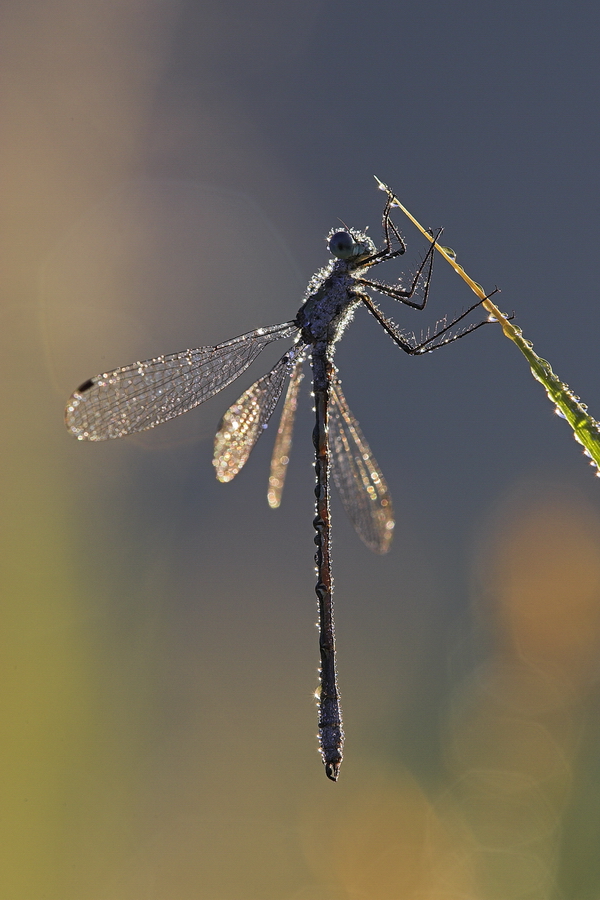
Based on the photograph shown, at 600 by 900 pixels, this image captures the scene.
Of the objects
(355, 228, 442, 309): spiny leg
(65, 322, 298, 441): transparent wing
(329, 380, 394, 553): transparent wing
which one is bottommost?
(329, 380, 394, 553): transparent wing

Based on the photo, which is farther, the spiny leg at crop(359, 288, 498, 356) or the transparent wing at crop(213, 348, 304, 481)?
the transparent wing at crop(213, 348, 304, 481)

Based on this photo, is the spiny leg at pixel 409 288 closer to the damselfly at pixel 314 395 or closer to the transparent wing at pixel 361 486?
the damselfly at pixel 314 395

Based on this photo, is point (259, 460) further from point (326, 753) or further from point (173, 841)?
point (326, 753)

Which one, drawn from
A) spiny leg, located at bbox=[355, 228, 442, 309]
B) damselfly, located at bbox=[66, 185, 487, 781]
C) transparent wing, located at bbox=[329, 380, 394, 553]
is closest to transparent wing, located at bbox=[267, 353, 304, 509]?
damselfly, located at bbox=[66, 185, 487, 781]

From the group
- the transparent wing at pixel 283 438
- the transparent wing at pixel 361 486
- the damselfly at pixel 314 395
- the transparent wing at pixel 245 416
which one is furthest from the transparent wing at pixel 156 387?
the transparent wing at pixel 361 486

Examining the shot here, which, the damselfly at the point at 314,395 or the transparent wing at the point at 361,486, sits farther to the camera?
the transparent wing at the point at 361,486

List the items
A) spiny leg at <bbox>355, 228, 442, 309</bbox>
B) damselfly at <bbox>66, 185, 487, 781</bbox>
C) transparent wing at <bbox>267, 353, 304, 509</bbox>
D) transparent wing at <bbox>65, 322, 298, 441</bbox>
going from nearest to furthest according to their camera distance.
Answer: spiny leg at <bbox>355, 228, 442, 309</bbox>
damselfly at <bbox>66, 185, 487, 781</bbox>
transparent wing at <bbox>65, 322, 298, 441</bbox>
transparent wing at <bbox>267, 353, 304, 509</bbox>

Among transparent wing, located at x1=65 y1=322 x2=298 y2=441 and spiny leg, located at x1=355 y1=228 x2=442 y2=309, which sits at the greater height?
transparent wing, located at x1=65 y1=322 x2=298 y2=441

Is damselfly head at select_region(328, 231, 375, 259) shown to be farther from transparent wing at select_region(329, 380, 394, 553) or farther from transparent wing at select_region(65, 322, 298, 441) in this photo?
transparent wing at select_region(329, 380, 394, 553)
